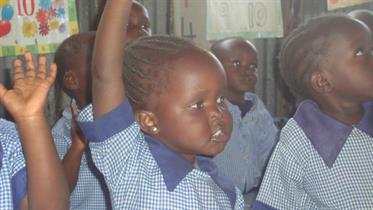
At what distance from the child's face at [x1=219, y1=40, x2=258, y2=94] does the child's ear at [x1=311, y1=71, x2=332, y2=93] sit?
74 cm

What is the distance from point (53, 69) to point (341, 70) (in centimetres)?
71

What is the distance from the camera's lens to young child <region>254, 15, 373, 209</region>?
1173 millimetres

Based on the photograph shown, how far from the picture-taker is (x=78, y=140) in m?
1.31

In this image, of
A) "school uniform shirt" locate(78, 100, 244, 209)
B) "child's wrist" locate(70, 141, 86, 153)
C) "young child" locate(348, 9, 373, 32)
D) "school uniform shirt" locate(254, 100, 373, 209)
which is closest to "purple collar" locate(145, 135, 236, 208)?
"school uniform shirt" locate(78, 100, 244, 209)

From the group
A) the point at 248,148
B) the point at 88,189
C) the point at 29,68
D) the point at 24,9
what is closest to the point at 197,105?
the point at 29,68

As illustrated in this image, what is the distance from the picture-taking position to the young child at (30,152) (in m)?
0.80

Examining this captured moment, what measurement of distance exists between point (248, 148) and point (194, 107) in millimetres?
1014

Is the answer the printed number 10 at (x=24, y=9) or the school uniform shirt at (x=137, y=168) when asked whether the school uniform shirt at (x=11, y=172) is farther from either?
the printed number 10 at (x=24, y=9)

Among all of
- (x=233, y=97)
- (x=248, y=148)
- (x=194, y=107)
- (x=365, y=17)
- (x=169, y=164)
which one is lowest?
(x=248, y=148)

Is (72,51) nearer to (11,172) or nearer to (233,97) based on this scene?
(11,172)

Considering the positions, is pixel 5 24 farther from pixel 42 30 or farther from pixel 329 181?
pixel 329 181

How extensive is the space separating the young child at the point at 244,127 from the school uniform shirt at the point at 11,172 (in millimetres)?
1030

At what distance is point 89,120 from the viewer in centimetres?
91

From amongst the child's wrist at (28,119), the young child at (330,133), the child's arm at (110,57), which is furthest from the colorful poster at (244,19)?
the child's wrist at (28,119)
